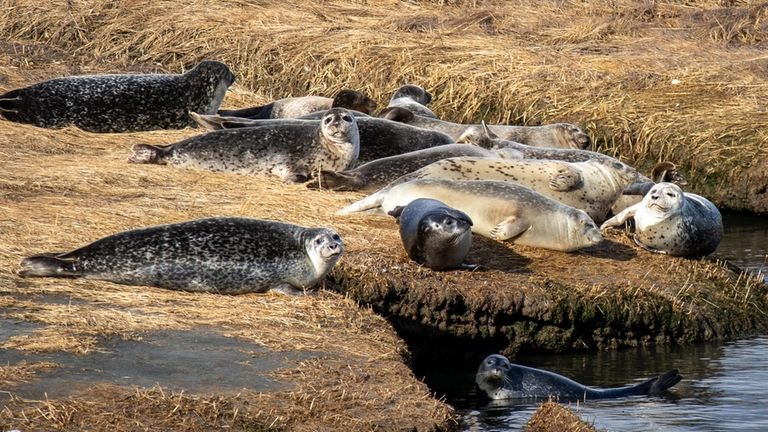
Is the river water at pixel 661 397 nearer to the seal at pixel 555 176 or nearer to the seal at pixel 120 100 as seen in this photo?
the seal at pixel 555 176

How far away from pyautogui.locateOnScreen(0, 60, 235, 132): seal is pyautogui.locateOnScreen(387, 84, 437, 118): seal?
70.9 inches

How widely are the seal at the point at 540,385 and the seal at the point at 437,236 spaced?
37.5 inches

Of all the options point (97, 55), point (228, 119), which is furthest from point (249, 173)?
point (97, 55)

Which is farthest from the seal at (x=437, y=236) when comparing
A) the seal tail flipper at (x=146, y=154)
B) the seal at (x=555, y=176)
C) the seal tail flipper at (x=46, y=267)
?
the seal tail flipper at (x=146, y=154)

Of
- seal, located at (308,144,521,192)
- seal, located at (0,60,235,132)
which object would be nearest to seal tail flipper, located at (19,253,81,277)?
seal, located at (308,144,521,192)

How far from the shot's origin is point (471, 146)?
11.5 m

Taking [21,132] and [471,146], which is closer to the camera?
[471,146]

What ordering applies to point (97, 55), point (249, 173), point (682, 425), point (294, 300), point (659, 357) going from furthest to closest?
point (97, 55), point (249, 173), point (659, 357), point (294, 300), point (682, 425)

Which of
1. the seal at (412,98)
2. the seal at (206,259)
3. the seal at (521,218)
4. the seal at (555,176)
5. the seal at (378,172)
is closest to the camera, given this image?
the seal at (206,259)

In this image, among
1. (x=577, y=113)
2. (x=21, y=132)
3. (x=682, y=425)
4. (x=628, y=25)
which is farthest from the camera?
(x=628, y=25)

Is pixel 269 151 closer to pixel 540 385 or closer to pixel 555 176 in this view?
pixel 555 176

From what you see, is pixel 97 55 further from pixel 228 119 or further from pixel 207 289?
pixel 207 289

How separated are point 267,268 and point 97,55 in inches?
368

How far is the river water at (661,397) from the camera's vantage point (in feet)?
24.4
